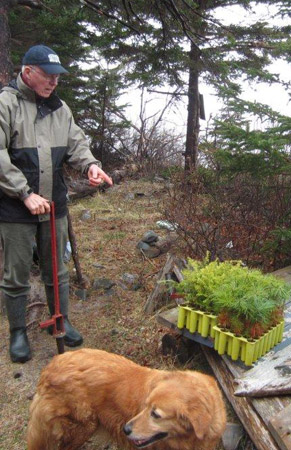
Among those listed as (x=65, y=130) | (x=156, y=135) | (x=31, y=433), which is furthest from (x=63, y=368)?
(x=156, y=135)

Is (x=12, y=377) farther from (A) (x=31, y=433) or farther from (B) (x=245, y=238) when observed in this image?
(B) (x=245, y=238)

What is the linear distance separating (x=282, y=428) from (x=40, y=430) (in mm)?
1297

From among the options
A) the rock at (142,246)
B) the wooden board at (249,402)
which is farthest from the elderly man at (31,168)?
the rock at (142,246)

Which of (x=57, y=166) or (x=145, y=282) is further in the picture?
(x=145, y=282)

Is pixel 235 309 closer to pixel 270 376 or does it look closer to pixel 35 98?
pixel 270 376

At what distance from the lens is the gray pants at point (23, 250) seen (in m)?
3.23

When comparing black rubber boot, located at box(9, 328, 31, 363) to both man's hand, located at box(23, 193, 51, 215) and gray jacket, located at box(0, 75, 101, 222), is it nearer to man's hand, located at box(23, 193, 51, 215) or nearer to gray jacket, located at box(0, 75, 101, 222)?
gray jacket, located at box(0, 75, 101, 222)

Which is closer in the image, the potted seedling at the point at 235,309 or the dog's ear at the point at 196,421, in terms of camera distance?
the dog's ear at the point at 196,421

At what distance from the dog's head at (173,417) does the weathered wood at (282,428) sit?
1.27ft

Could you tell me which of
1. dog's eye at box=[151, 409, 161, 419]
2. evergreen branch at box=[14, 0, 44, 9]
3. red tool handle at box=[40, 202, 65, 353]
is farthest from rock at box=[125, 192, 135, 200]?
dog's eye at box=[151, 409, 161, 419]

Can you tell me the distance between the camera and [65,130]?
3342 mm

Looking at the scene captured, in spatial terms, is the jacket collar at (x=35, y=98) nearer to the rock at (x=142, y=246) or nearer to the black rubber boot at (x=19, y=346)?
the black rubber boot at (x=19, y=346)

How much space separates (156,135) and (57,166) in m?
10.3

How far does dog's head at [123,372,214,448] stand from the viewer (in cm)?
181
